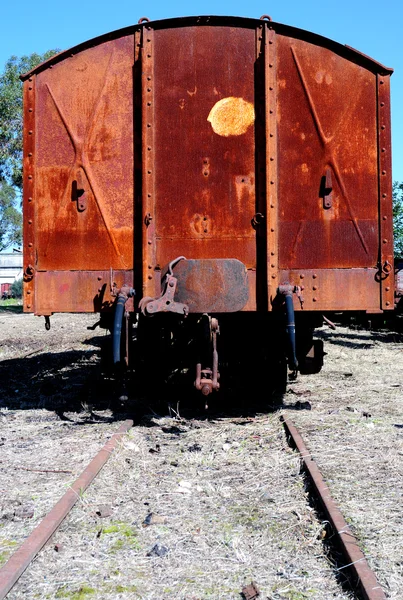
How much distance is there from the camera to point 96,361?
11281 mm

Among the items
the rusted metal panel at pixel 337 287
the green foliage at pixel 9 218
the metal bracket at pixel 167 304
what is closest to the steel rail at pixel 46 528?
the metal bracket at pixel 167 304

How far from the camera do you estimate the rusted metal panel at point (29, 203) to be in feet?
18.7

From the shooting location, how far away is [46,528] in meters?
3.20

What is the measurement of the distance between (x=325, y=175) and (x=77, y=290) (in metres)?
2.58

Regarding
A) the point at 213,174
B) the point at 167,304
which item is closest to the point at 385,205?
the point at 213,174

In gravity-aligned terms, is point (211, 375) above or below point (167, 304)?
below

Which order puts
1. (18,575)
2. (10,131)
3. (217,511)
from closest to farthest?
(18,575), (217,511), (10,131)

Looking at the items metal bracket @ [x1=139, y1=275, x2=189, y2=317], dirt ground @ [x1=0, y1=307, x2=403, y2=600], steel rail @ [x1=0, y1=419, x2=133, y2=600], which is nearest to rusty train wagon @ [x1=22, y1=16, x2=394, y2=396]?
metal bracket @ [x1=139, y1=275, x2=189, y2=317]

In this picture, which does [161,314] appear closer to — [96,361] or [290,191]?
[290,191]

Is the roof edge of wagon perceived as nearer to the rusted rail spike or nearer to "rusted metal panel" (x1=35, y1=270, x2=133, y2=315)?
"rusted metal panel" (x1=35, y1=270, x2=133, y2=315)

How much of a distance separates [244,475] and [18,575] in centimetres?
206

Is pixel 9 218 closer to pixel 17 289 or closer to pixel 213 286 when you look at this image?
pixel 17 289

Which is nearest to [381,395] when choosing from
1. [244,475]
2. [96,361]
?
[244,475]

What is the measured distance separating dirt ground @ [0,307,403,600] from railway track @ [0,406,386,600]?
11 millimetres
